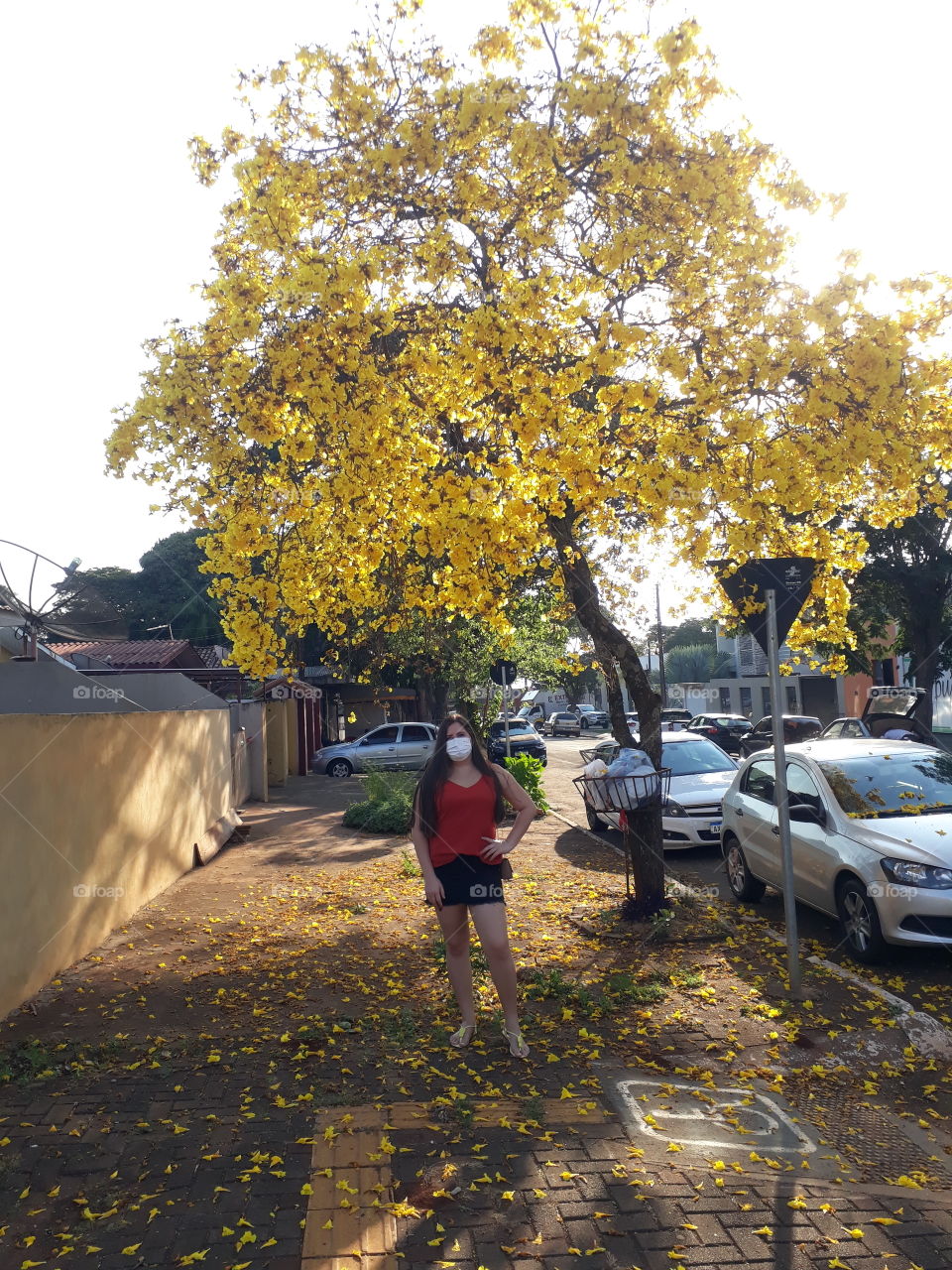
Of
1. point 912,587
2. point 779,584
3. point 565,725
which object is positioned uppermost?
point 912,587

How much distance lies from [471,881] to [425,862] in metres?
0.26

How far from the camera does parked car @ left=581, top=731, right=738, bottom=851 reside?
1291 cm

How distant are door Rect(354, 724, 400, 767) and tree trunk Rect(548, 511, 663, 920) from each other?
20748 mm

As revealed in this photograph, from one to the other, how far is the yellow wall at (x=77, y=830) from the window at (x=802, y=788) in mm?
5411

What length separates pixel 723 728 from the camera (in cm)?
4034

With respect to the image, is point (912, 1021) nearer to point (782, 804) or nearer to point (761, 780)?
point (782, 804)

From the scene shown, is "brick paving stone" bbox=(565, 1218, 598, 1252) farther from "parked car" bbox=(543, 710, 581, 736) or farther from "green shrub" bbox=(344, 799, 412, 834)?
"parked car" bbox=(543, 710, 581, 736)

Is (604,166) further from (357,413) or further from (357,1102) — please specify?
(357,1102)

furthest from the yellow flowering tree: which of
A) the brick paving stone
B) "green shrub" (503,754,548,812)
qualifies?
"green shrub" (503,754,548,812)

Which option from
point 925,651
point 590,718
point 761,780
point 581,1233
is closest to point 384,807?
point 761,780

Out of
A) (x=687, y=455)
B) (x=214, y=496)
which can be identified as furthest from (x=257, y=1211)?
(x=214, y=496)

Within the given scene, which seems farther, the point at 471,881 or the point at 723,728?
the point at 723,728

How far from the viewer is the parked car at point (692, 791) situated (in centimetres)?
1291

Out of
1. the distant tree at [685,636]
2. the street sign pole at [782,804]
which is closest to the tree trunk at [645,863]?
the street sign pole at [782,804]
